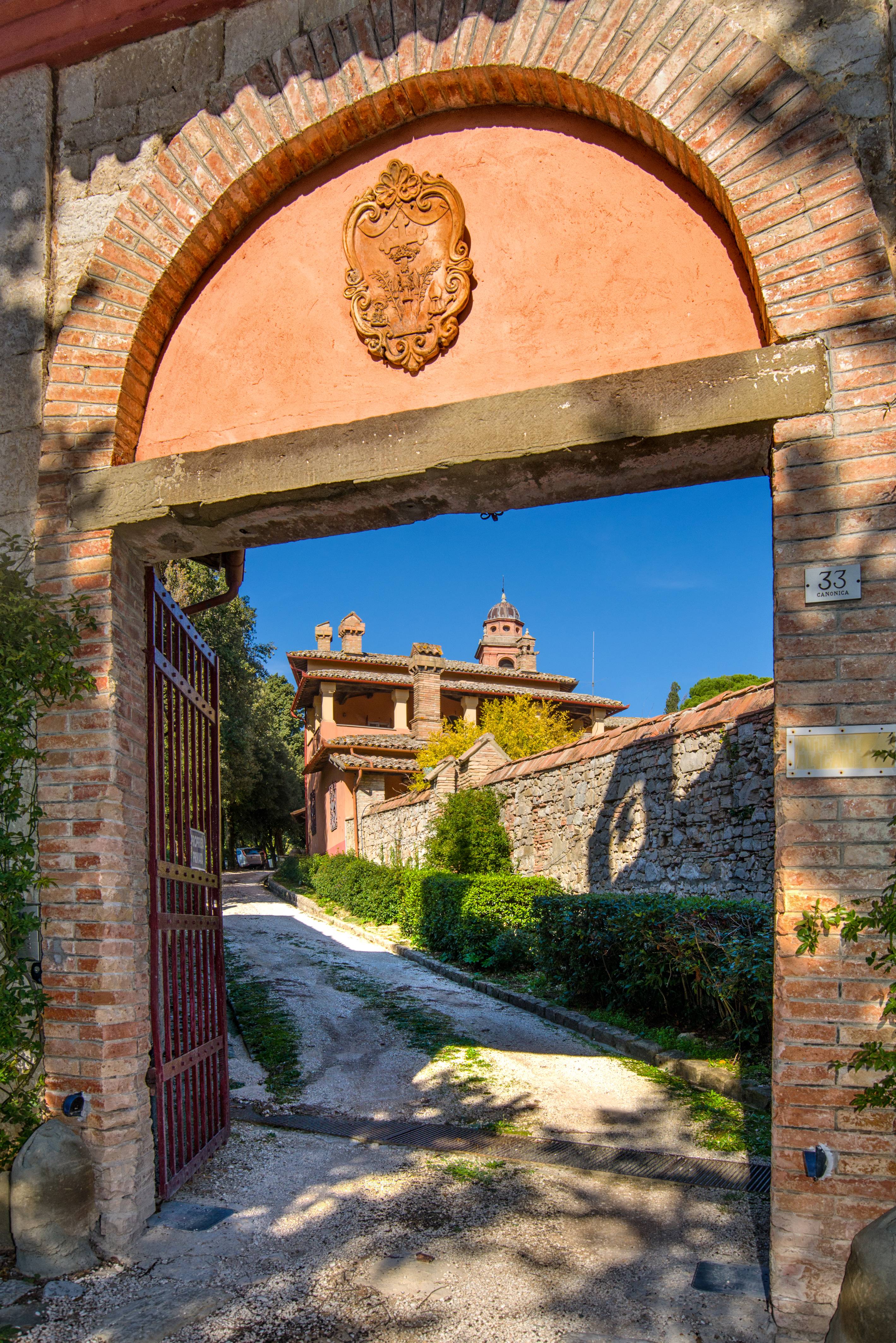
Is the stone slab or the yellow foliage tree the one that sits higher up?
the yellow foliage tree

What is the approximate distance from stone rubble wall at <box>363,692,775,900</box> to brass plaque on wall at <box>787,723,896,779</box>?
3813 millimetres

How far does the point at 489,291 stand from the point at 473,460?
79 cm

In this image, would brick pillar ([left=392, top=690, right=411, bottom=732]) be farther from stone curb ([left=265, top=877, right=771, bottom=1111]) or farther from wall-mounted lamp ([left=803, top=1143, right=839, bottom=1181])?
wall-mounted lamp ([left=803, top=1143, right=839, bottom=1181])

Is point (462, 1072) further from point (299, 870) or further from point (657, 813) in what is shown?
point (299, 870)

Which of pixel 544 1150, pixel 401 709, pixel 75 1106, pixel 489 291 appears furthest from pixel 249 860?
pixel 489 291

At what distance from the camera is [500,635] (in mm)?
51719

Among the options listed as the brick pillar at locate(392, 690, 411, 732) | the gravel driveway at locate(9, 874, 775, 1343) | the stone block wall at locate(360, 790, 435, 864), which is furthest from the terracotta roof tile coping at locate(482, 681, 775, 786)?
the brick pillar at locate(392, 690, 411, 732)

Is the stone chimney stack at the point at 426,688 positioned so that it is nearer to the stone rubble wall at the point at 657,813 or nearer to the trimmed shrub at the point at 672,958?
the stone rubble wall at the point at 657,813

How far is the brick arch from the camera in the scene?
3.16 m

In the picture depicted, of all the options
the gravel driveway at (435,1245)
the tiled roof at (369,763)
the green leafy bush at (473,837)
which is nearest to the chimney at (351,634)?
the tiled roof at (369,763)

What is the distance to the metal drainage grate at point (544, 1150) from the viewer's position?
4598 millimetres

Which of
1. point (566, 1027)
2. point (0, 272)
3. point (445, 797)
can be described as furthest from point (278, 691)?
point (0, 272)

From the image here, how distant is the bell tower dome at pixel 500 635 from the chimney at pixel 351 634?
11701 millimetres

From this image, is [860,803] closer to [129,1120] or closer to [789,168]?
[789,168]
